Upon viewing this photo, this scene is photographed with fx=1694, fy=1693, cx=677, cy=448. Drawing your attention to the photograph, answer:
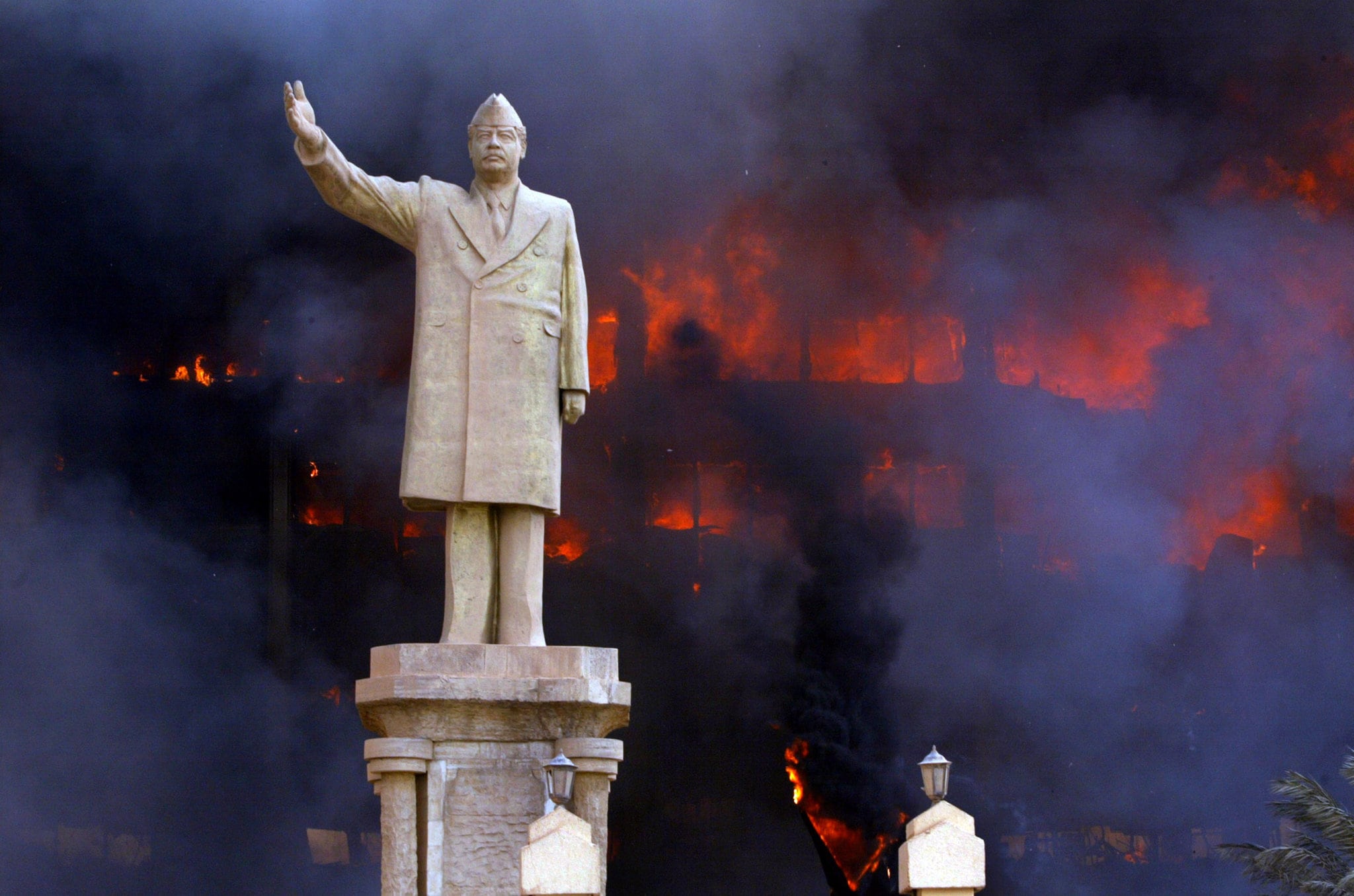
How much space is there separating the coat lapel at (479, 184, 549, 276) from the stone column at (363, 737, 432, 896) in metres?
2.80

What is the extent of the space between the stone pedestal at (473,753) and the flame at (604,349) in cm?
2033

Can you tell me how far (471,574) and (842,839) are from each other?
22.6 metres

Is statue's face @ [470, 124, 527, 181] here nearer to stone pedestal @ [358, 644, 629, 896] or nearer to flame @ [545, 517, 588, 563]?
stone pedestal @ [358, 644, 629, 896]

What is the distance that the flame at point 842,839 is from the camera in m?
31.1

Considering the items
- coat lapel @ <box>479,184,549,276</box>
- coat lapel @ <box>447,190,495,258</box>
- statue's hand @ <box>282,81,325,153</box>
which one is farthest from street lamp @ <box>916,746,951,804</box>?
statue's hand @ <box>282,81,325,153</box>

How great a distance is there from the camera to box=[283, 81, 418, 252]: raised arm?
31.0 ft

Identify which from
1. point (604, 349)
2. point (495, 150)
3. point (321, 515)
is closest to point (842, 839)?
point (604, 349)

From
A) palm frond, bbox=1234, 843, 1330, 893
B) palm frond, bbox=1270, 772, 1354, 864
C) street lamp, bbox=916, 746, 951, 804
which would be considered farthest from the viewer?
palm frond, bbox=1234, 843, 1330, 893

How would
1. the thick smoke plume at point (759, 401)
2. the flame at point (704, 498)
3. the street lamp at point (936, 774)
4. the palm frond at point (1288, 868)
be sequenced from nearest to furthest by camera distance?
1. the street lamp at point (936, 774)
2. the palm frond at point (1288, 868)
3. the thick smoke plume at point (759, 401)
4. the flame at point (704, 498)

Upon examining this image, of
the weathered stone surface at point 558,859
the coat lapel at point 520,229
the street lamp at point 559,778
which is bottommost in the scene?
the weathered stone surface at point 558,859

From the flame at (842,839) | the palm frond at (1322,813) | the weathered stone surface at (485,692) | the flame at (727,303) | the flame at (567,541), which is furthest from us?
the flame at (842,839)

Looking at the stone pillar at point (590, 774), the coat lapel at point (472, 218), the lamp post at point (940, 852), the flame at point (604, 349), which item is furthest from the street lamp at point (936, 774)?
the flame at point (604, 349)

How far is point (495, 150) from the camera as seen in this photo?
10.1m

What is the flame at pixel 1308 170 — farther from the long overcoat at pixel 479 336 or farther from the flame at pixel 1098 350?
the long overcoat at pixel 479 336
